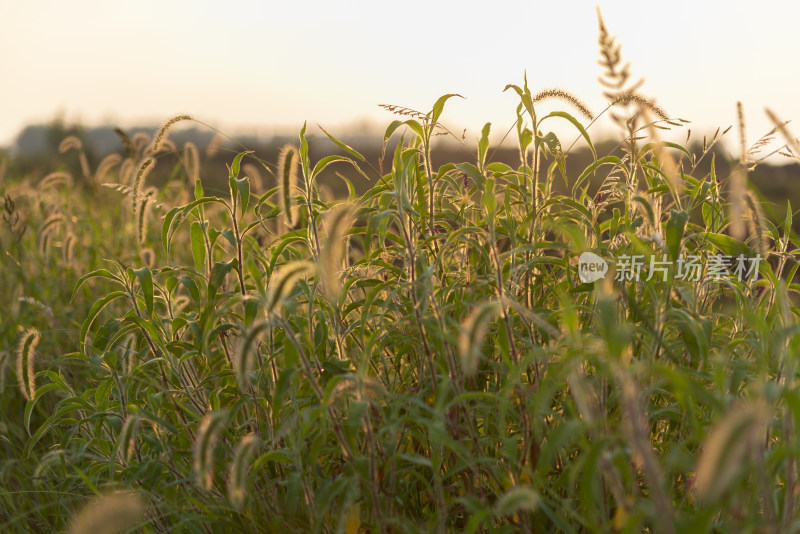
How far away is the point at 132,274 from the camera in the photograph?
2.41 m

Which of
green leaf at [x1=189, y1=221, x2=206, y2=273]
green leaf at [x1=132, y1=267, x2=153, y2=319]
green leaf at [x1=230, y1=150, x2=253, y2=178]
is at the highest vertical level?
green leaf at [x1=230, y1=150, x2=253, y2=178]

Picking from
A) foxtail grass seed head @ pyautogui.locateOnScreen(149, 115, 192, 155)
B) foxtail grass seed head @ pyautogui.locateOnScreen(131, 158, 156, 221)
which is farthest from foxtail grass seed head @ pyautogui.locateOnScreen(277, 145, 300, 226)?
foxtail grass seed head @ pyautogui.locateOnScreen(149, 115, 192, 155)

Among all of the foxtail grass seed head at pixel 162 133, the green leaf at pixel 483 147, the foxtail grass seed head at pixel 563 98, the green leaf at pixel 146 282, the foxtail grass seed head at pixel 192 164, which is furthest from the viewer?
the foxtail grass seed head at pixel 192 164

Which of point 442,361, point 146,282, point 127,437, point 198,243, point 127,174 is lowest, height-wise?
point 127,437

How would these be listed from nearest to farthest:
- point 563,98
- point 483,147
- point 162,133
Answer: point 563,98 → point 483,147 → point 162,133

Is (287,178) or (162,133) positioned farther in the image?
(162,133)

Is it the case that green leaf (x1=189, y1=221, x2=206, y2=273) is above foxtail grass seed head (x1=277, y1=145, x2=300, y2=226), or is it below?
below

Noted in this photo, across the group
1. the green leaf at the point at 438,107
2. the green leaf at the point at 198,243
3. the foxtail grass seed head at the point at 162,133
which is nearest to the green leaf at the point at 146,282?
the green leaf at the point at 198,243

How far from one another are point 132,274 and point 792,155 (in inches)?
87.1

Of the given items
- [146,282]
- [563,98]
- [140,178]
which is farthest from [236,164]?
[563,98]

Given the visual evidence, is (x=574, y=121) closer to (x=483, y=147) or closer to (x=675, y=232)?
(x=483, y=147)

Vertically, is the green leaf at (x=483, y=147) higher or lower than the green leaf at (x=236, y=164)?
higher

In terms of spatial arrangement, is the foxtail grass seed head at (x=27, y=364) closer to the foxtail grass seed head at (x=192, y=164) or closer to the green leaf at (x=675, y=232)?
the foxtail grass seed head at (x=192, y=164)

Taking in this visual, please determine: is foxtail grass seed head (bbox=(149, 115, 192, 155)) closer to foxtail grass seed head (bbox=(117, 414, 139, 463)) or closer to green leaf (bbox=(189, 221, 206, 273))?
green leaf (bbox=(189, 221, 206, 273))
